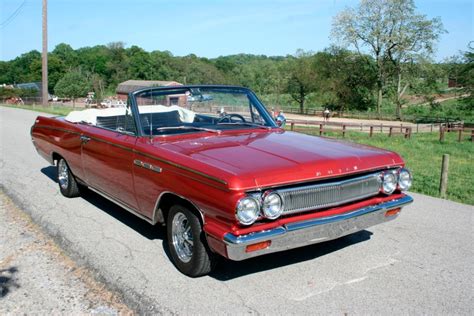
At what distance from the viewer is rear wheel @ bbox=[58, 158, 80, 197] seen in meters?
6.50

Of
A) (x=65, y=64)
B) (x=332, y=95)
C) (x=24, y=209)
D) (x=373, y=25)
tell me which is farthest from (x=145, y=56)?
(x=24, y=209)

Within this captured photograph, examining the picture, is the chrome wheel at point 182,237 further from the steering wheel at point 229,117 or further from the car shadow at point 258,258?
the steering wheel at point 229,117

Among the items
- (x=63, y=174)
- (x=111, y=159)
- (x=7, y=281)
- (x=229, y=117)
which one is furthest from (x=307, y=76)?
(x=7, y=281)

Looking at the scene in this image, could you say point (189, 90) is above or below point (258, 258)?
above

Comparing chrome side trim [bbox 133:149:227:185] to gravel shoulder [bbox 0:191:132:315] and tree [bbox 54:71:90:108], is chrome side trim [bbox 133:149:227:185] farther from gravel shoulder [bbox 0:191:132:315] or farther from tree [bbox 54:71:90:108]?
tree [bbox 54:71:90:108]

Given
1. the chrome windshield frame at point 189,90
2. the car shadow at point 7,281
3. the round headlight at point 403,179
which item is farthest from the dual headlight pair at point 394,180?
the car shadow at point 7,281

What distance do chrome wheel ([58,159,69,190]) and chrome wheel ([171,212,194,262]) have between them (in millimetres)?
3110

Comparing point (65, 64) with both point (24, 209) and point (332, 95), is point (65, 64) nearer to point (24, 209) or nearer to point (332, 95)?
point (332, 95)

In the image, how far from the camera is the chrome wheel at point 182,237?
4.00 metres

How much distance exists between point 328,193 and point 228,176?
0.94 m

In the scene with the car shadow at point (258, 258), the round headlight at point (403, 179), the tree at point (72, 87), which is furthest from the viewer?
the tree at point (72, 87)

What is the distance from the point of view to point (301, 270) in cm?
412

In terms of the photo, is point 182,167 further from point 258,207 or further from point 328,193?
point 328,193

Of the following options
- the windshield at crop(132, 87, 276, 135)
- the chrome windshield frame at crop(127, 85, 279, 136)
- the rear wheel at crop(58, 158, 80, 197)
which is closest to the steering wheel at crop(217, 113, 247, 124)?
the windshield at crop(132, 87, 276, 135)
